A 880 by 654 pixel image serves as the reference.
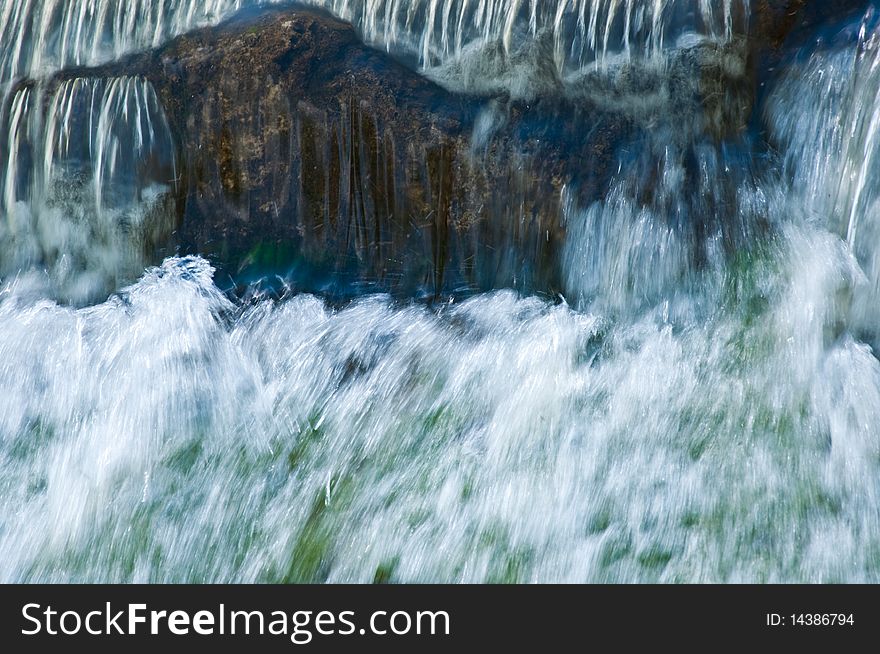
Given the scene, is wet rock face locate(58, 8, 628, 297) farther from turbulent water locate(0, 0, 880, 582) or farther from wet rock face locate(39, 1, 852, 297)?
turbulent water locate(0, 0, 880, 582)

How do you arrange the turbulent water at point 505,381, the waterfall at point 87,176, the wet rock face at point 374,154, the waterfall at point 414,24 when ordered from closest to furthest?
1. the turbulent water at point 505,381
2. the waterfall at point 414,24
3. the wet rock face at point 374,154
4. the waterfall at point 87,176

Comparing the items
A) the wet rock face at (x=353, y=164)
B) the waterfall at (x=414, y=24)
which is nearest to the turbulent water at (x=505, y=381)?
the waterfall at (x=414, y=24)

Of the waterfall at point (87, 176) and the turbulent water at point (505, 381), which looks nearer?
the turbulent water at point (505, 381)

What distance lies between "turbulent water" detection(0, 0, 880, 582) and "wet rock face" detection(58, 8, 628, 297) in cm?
12

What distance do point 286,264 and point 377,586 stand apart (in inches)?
65.8

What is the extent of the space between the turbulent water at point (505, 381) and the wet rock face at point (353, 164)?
4.8 inches

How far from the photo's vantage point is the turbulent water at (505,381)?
3.30 metres

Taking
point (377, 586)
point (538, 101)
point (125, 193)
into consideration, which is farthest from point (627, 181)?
point (125, 193)

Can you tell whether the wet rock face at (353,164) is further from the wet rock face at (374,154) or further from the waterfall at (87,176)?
the waterfall at (87,176)

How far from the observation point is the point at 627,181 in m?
4.02

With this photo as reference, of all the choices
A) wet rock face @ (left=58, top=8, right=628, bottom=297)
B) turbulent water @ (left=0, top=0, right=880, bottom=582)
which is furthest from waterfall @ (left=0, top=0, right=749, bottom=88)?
wet rock face @ (left=58, top=8, right=628, bottom=297)

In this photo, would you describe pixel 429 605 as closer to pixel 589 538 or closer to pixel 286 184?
pixel 589 538

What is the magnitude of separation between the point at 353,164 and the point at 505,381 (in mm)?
1239

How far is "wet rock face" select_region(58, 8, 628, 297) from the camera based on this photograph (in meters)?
4.11
